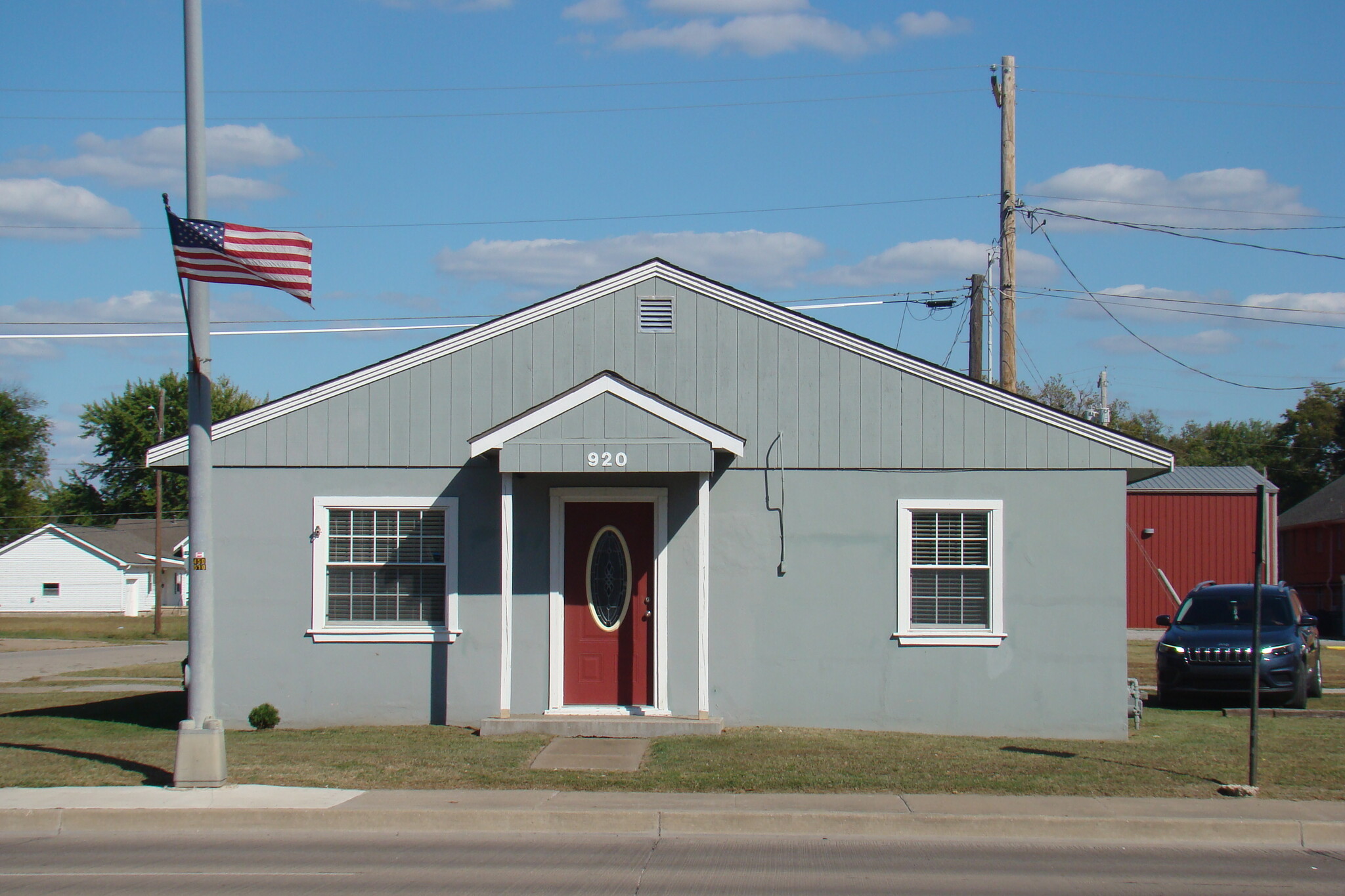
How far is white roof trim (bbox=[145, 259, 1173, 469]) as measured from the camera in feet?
43.4

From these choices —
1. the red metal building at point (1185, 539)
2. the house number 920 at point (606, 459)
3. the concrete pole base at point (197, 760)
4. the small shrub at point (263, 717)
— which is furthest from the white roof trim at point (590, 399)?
the red metal building at point (1185, 539)

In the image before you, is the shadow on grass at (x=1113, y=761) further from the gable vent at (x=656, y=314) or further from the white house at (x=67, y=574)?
the white house at (x=67, y=574)

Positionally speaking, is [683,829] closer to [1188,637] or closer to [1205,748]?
[1205,748]

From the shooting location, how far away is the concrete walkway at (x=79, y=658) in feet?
88.4

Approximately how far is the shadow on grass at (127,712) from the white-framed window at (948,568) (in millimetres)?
8698

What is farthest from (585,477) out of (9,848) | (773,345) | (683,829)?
(9,848)

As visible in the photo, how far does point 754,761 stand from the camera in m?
10.8

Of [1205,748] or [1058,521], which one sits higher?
[1058,521]

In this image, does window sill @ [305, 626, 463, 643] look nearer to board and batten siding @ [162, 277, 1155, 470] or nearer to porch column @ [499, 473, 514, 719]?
porch column @ [499, 473, 514, 719]

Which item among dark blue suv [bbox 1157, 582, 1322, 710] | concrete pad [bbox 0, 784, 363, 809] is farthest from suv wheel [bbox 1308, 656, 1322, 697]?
concrete pad [bbox 0, 784, 363, 809]

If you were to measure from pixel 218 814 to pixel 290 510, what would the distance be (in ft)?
16.9

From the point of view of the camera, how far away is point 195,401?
385 inches

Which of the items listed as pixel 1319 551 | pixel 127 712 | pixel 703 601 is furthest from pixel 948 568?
pixel 1319 551

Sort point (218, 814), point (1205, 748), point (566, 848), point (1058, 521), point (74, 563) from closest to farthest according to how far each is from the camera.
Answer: point (566, 848), point (218, 814), point (1205, 748), point (1058, 521), point (74, 563)
